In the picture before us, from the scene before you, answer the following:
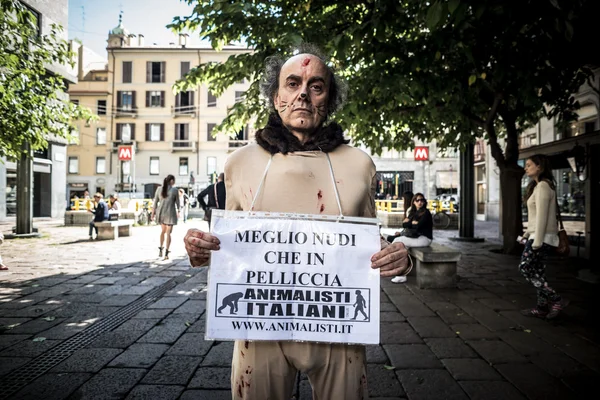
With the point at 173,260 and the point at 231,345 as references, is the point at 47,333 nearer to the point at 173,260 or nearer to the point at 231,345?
the point at 231,345

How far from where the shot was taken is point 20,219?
496 inches

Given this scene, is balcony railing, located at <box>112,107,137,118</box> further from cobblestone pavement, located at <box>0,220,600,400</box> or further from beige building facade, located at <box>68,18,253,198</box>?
cobblestone pavement, located at <box>0,220,600,400</box>

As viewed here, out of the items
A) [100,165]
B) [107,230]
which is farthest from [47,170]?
[100,165]

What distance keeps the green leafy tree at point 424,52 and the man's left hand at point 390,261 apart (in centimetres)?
198

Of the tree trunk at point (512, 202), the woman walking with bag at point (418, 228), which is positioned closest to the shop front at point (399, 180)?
the tree trunk at point (512, 202)

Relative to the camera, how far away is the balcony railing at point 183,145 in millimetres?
40031

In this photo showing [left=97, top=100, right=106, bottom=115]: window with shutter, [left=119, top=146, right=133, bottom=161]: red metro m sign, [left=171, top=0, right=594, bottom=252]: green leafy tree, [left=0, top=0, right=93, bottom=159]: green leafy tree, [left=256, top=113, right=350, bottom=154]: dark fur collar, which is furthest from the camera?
[left=97, top=100, right=106, bottom=115]: window with shutter

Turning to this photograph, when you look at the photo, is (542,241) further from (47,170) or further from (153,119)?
(153,119)

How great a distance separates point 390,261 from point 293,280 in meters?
0.37

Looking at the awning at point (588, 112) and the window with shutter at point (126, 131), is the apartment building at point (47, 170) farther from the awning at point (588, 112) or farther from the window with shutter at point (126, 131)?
the awning at point (588, 112)

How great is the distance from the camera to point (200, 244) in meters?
1.43

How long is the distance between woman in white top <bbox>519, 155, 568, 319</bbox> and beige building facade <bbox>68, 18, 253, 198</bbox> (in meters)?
37.3

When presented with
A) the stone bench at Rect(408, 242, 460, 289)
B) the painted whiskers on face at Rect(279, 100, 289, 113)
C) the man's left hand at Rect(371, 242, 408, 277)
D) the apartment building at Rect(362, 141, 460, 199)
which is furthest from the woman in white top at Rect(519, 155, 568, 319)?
the apartment building at Rect(362, 141, 460, 199)

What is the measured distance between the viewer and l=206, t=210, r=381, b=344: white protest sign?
145 centimetres
